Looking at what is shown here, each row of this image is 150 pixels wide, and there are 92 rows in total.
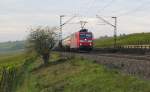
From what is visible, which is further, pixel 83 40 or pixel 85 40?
pixel 85 40

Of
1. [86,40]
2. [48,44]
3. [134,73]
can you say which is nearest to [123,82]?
[134,73]

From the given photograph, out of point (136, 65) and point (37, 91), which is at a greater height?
point (136, 65)

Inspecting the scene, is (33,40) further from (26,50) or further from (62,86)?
(62,86)

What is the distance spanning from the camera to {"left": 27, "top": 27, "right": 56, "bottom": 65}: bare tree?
6363 cm

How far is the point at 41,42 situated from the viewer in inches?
2559

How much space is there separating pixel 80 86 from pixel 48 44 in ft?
129

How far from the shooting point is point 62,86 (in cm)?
2916

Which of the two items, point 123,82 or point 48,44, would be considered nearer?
point 123,82

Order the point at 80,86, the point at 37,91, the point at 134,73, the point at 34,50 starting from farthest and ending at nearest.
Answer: the point at 34,50
the point at 37,91
the point at 80,86
the point at 134,73

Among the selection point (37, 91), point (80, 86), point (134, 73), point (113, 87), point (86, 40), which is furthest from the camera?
point (86, 40)

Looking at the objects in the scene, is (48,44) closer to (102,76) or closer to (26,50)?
(26,50)

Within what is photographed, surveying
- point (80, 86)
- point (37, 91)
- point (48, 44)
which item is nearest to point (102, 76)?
point (80, 86)

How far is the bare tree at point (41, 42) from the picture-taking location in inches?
2505

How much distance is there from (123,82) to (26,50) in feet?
151
